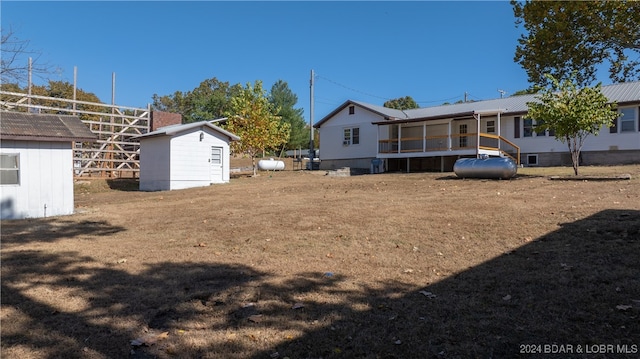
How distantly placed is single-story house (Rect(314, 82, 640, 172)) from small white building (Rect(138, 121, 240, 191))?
976 cm

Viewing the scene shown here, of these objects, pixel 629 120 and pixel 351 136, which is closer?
pixel 629 120

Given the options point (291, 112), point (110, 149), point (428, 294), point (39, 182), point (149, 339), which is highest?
point (291, 112)

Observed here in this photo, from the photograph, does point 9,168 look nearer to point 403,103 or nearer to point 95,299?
point 95,299

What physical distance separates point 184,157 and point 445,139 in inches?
611

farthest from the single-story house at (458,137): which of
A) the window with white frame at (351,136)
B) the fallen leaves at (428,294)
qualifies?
the fallen leaves at (428,294)

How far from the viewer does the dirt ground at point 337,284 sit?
145 inches

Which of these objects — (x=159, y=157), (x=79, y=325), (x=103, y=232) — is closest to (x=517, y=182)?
(x=103, y=232)

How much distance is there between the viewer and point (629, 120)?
73.2 feet

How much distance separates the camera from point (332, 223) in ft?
29.7

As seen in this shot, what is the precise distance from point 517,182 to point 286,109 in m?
37.7

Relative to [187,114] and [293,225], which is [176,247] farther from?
[187,114]

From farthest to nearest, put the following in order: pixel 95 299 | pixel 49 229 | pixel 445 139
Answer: pixel 445 139, pixel 49 229, pixel 95 299

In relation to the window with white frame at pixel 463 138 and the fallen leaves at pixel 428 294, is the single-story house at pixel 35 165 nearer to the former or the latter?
the fallen leaves at pixel 428 294

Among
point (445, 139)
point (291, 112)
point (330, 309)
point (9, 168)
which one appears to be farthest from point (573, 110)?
point (291, 112)
